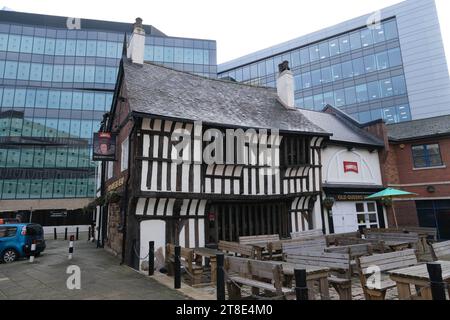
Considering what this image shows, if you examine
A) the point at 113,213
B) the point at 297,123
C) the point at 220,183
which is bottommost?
the point at 113,213

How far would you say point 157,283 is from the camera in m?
7.40

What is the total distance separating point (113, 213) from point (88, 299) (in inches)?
305

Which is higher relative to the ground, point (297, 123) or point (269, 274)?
point (297, 123)

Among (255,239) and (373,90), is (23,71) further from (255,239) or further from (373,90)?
(373,90)

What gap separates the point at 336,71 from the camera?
3844cm

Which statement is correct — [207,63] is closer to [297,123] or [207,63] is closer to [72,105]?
[72,105]

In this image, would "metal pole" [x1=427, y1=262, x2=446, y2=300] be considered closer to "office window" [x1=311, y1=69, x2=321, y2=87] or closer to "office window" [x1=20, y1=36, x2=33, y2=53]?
"office window" [x1=311, y1=69, x2=321, y2=87]

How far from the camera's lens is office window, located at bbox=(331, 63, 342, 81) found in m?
38.2

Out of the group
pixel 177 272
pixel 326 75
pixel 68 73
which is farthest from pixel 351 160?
pixel 68 73

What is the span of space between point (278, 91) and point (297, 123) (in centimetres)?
322

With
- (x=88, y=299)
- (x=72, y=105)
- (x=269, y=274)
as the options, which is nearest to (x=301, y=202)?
(x=269, y=274)
